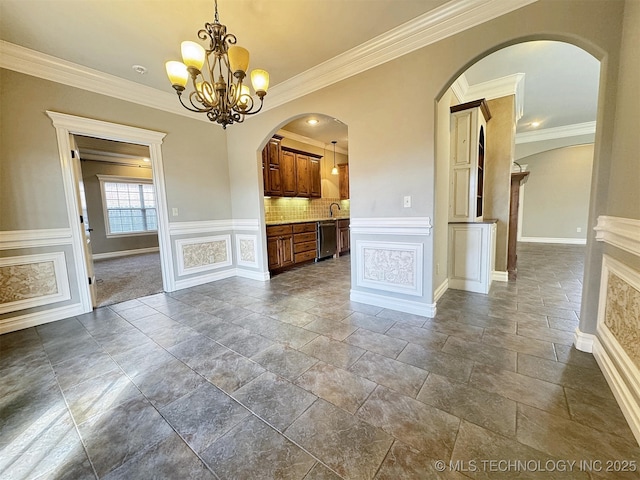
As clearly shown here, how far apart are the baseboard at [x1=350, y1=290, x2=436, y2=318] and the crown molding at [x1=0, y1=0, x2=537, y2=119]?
2.54 m

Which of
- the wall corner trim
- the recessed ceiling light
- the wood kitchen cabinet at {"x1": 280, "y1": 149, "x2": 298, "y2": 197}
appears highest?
the recessed ceiling light

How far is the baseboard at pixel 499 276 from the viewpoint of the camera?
377 cm

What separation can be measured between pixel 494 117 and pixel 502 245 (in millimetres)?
1929

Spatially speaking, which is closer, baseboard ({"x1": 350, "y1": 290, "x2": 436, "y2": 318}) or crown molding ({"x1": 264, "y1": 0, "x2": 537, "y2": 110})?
crown molding ({"x1": 264, "y1": 0, "x2": 537, "y2": 110})

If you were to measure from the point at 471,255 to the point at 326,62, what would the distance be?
300cm

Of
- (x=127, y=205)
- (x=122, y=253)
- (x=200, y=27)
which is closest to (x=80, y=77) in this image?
(x=200, y=27)

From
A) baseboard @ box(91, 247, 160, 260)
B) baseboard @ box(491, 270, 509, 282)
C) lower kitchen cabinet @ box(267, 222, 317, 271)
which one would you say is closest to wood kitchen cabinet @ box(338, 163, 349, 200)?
lower kitchen cabinet @ box(267, 222, 317, 271)

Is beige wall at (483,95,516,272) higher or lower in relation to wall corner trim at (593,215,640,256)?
higher

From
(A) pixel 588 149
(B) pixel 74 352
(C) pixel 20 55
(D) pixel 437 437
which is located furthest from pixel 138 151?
(A) pixel 588 149

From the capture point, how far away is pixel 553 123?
6.02 m

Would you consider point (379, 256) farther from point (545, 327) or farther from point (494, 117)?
point (494, 117)

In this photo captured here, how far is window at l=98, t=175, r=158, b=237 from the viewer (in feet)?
22.9

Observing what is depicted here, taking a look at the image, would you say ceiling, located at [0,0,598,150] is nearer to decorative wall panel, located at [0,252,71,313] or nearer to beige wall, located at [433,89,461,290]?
beige wall, located at [433,89,461,290]

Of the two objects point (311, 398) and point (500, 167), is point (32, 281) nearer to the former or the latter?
point (311, 398)
